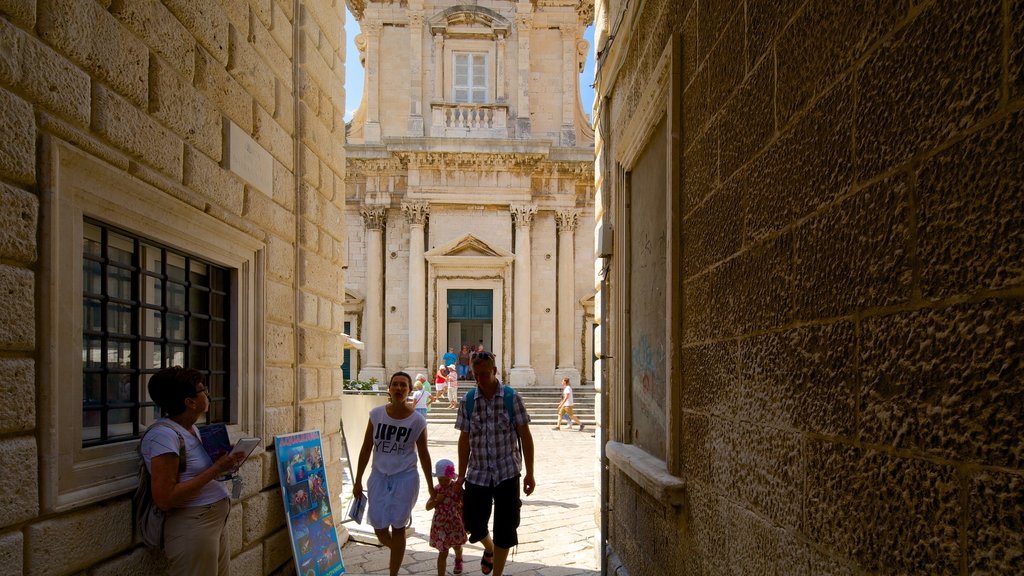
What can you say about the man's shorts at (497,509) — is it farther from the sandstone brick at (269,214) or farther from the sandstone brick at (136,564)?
the sandstone brick at (269,214)

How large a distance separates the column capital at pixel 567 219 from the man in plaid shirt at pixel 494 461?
60.2 ft

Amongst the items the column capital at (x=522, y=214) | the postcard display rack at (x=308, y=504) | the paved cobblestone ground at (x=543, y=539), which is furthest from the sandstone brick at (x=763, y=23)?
the column capital at (x=522, y=214)

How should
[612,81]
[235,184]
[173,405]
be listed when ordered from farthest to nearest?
[612,81] < [235,184] < [173,405]

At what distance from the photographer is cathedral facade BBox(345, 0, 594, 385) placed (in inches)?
887

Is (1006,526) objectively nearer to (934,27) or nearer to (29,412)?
(934,27)

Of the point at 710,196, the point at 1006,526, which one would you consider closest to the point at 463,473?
the point at 710,196

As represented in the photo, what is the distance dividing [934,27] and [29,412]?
3.02 metres

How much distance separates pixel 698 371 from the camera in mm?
3238

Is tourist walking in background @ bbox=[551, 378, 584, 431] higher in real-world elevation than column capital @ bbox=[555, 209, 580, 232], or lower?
lower

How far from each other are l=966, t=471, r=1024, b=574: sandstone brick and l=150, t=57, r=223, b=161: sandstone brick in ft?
12.1

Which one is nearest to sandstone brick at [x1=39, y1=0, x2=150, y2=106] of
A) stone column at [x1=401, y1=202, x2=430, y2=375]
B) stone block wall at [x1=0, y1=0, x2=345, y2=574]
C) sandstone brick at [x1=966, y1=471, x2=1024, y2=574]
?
stone block wall at [x1=0, y1=0, x2=345, y2=574]

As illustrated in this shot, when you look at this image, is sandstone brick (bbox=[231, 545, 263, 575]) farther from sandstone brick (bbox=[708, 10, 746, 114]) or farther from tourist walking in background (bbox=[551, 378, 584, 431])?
tourist walking in background (bbox=[551, 378, 584, 431])

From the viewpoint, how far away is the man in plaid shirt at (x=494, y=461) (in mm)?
5004

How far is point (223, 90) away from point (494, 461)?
10.0 feet
